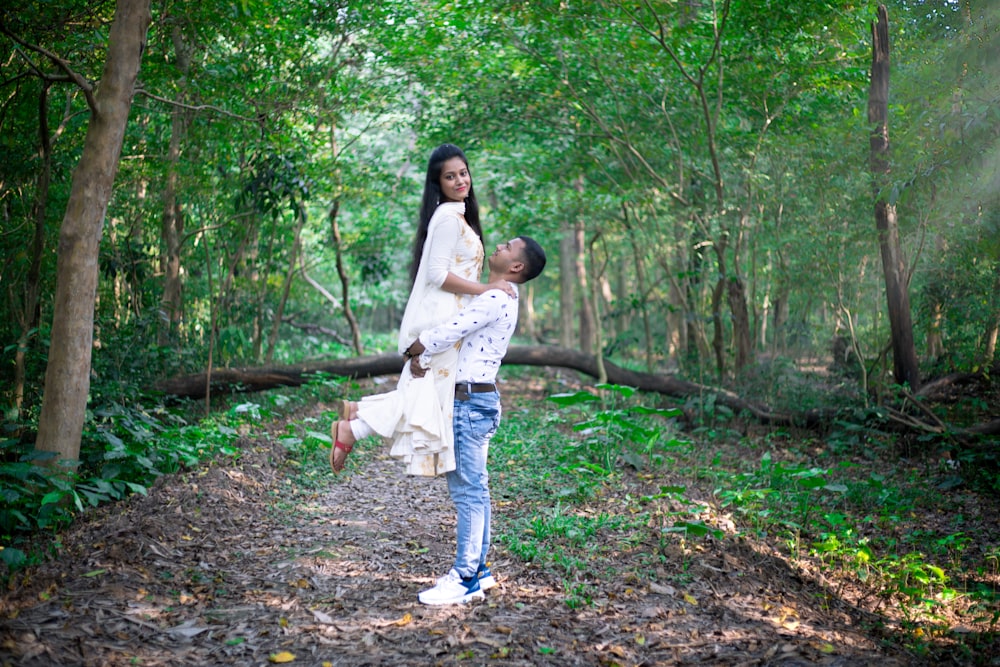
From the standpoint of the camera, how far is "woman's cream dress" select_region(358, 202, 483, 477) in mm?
3533

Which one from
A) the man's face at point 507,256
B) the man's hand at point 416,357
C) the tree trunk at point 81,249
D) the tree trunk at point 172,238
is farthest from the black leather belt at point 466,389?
the tree trunk at point 172,238

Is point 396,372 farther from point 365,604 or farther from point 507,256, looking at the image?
point 507,256

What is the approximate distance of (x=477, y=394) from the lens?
12.1ft

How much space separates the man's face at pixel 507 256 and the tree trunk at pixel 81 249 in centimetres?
248

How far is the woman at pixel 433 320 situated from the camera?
3545mm

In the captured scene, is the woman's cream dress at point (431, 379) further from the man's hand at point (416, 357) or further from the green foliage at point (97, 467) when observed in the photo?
the green foliage at point (97, 467)

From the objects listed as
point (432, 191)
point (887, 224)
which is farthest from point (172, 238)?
point (887, 224)

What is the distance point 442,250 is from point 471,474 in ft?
3.50

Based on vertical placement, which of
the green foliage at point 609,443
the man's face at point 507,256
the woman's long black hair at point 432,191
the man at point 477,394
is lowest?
the green foliage at point 609,443

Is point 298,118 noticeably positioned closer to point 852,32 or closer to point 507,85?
point 507,85

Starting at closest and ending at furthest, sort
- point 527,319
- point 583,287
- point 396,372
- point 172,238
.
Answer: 1. point 172,238
2. point 396,372
3. point 583,287
4. point 527,319

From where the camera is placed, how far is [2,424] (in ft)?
17.4

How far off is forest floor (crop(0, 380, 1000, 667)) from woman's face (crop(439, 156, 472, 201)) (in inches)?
79.0

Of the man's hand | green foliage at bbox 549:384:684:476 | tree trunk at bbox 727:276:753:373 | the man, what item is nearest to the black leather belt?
the man
